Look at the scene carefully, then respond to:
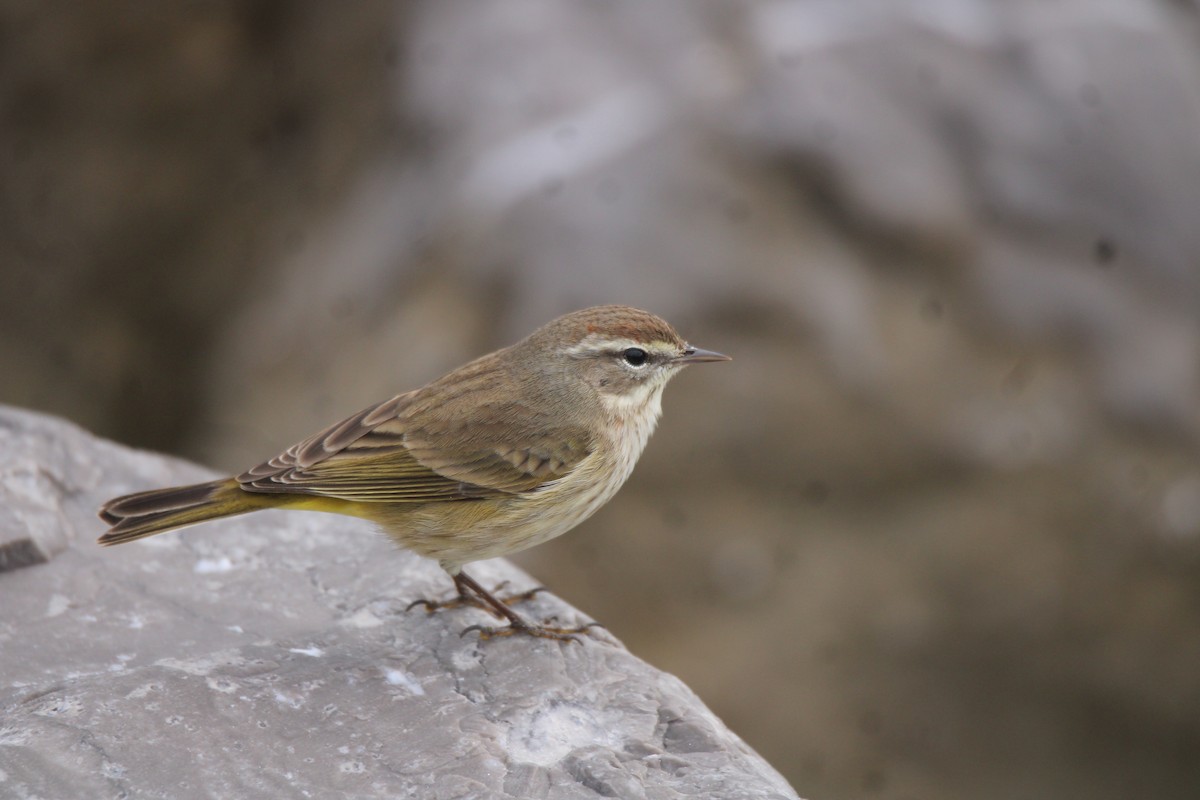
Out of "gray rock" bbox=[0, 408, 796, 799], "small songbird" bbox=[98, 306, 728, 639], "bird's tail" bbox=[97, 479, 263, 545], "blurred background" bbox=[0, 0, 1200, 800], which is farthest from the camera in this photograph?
"blurred background" bbox=[0, 0, 1200, 800]

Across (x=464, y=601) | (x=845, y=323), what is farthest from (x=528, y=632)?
(x=845, y=323)

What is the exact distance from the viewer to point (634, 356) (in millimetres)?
5090

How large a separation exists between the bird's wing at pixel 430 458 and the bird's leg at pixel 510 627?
1.29 ft

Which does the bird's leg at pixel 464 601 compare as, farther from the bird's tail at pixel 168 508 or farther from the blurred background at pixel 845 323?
the blurred background at pixel 845 323

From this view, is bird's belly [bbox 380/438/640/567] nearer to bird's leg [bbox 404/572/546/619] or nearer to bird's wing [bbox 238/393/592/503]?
bird's wing [bbox 238/393/592/503]

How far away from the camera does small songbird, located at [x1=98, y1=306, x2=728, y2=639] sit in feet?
15.2

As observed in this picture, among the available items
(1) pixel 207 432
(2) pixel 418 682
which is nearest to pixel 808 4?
(1) pixel 207 432

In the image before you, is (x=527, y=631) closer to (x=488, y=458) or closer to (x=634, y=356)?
(x=488, y=458)

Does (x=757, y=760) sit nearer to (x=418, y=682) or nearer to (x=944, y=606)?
(x=418, y=682)

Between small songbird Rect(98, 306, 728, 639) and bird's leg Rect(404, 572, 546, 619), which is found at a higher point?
small songbird Rect(98, 306, 728, 639)

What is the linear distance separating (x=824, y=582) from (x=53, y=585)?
14.7ft

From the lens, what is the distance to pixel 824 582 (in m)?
7.72

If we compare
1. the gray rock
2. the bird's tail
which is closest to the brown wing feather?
the bird's tail

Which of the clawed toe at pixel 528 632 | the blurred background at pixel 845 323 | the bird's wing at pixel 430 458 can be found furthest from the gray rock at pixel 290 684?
the blurred background at pixel 845 323
